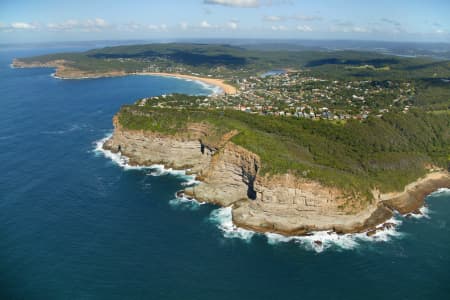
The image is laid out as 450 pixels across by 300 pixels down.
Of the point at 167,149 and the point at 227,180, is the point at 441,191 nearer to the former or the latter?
the point at 227,180

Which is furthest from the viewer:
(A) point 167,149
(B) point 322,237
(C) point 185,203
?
(A) point 167,149

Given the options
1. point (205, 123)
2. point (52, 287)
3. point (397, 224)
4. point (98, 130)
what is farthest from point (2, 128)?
point (397, 224)

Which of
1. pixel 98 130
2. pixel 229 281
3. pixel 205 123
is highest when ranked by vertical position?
pixel 205 123

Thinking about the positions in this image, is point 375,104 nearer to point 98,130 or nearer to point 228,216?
point 228,216

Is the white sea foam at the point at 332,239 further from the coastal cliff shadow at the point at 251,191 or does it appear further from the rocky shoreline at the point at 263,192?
the coastal cliff shadow at the point at 251,191

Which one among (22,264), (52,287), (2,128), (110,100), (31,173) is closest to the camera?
(52,287)

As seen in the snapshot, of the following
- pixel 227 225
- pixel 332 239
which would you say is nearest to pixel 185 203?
pixel 227 225

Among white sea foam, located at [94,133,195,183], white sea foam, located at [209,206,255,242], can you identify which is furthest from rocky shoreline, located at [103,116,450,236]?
white sea foam, located at [94,133,195,183]

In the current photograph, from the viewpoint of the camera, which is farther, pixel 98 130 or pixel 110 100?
pixel 110 100
